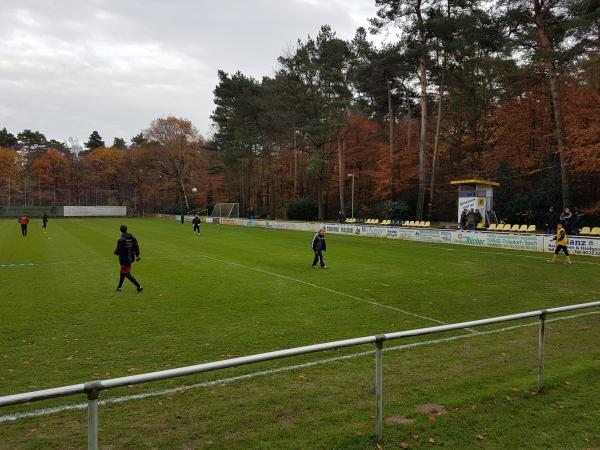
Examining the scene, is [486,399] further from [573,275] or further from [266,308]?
[573,275]

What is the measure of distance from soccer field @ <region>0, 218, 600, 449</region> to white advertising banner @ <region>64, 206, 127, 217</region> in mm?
74016

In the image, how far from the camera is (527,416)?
5305 mm

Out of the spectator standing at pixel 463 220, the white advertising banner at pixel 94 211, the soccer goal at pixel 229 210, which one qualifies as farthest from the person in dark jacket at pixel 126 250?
the white advertising banner at pixel 94 211

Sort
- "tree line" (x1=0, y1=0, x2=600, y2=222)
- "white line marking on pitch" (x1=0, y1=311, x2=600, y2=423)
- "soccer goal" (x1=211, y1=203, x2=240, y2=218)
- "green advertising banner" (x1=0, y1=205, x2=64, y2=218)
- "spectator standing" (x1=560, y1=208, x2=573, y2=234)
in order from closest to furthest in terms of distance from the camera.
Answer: "white line marking on pitch" (x1=0, y1=311, x2=600, y2=423) < "spectator standing" (x1=560, y1=208, x2=573, y2=234) < "tree line" (x1=0, y1=0, x2=600, y2=222) < "soccer goal" (x1=211, y1=203, x2=240, y2=218) < "green advertising banner" (x1=0, y1=205, x2=64, y2=218)

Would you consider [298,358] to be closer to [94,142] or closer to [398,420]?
[398,420]

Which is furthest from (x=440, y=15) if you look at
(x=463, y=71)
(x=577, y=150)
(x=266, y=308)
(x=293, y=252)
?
(x=266, y=308)

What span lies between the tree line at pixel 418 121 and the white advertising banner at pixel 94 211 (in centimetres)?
779

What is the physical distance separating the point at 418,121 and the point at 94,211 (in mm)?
62526

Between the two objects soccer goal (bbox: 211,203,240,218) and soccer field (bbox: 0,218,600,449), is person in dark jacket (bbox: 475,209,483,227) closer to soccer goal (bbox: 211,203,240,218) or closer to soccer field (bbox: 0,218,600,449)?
soccer field (bbox: 0,218,600,449)

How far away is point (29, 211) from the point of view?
82438 millimetres

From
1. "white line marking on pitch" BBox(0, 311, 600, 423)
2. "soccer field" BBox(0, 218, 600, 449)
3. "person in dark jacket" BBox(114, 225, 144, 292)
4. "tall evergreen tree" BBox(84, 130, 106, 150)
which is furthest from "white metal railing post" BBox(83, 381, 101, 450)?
"tall evergreen tree" BBox(84, 130, 106, 150)

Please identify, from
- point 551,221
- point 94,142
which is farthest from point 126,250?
point 94,142

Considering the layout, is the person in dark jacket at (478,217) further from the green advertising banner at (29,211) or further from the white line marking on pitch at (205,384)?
the green advertising banner at (29,211)

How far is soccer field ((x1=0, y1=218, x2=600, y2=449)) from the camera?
→ 195 inches
